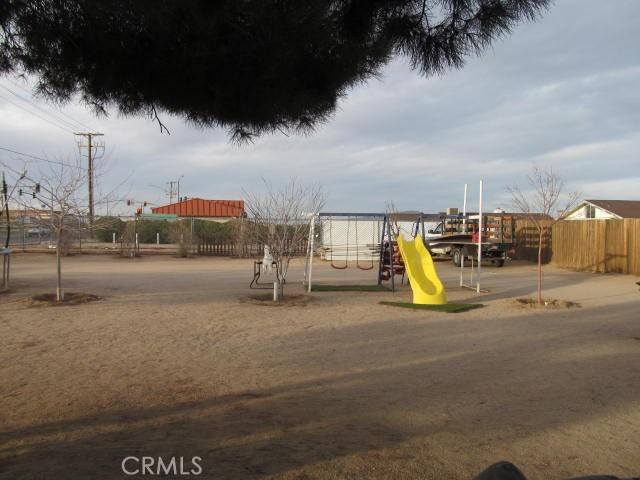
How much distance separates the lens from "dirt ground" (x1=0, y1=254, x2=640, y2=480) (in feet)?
13.9

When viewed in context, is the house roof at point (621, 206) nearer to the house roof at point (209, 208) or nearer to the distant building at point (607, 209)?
the distant building at point (607, 209)

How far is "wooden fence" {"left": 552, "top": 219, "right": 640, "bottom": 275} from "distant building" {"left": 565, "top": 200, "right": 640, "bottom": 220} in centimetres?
1636

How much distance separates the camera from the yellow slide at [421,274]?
42.7ft

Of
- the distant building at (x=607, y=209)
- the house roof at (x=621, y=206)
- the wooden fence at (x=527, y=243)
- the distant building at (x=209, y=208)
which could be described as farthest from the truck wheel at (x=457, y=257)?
the distant building at (x=209, y=208)

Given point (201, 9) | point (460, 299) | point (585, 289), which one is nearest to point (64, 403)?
point (201, 9)

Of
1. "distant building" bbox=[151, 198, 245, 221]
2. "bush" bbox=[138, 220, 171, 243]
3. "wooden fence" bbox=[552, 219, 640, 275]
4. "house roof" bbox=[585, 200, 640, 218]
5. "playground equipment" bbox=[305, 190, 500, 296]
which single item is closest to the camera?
"playground equipment" bbox=[305, 190, 500, 296]

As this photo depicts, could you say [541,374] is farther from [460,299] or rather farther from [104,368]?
[460,299]

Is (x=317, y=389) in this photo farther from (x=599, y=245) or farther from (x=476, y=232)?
(x=476, y=232)

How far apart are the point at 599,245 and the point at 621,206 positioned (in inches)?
896

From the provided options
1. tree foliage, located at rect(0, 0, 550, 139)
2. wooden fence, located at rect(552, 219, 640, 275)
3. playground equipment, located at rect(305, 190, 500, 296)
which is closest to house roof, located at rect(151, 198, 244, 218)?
playground equipment, located at rect(305, 190, 500, 296)

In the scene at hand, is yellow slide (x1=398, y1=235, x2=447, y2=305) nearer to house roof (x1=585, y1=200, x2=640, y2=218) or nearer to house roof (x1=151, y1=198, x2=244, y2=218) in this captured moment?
house roof (x1=585, y1=200, x2=640, y2=218)

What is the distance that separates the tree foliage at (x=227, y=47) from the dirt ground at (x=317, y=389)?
9.49 ft

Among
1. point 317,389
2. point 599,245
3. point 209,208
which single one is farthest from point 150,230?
point 317,389

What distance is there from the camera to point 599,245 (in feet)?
72.2
